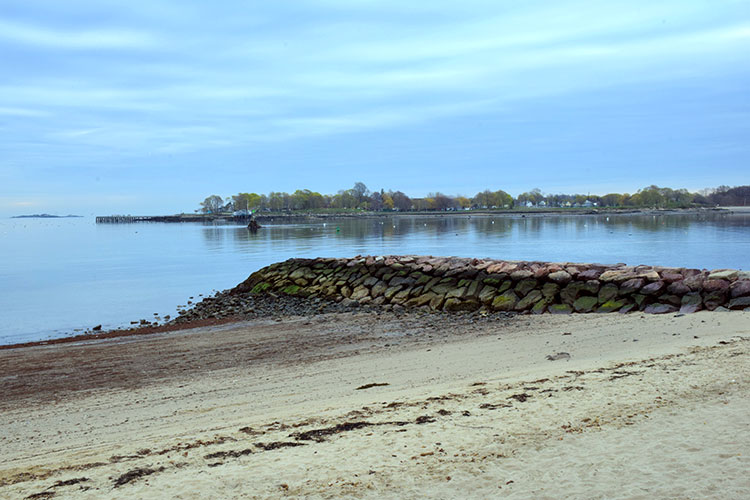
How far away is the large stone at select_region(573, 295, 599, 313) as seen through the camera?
13336 mm

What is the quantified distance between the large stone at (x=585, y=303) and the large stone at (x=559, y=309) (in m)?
0.15

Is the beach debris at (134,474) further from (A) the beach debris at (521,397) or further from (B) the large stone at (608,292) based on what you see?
(B) the large stone at (608,292)

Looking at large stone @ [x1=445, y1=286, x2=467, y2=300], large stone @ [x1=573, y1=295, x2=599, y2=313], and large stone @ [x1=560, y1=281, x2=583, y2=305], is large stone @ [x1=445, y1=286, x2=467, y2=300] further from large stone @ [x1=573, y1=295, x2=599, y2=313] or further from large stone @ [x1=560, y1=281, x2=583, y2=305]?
large stone @ [x1=573, y1=295, x2=599, y2=313]

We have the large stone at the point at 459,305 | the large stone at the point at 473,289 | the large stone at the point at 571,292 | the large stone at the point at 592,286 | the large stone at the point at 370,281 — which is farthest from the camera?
the large stone at the point at 370,281

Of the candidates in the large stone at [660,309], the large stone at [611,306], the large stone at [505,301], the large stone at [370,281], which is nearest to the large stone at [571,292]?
the large stone at [611,306]

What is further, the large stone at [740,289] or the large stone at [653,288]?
the large stone at [653,288]

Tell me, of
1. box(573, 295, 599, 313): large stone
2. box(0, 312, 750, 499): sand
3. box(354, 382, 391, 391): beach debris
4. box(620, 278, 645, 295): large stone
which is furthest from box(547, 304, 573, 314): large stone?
box(354, 382, 391, 391): beach debris

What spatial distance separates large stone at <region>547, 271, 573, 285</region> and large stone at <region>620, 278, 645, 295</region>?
4.32 feet

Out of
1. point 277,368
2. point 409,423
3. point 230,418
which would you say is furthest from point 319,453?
point 277,368

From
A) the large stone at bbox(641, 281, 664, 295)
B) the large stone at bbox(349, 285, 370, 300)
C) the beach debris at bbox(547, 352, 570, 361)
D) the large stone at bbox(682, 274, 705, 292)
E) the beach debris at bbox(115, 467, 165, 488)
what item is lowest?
the large stone at bbox(349, 285, 370, 300)

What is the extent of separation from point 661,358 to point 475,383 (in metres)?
2.61

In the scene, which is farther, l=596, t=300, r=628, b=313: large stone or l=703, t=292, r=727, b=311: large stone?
l=596, t=300, r=628, b=313: large stone

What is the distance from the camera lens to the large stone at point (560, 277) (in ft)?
46.8

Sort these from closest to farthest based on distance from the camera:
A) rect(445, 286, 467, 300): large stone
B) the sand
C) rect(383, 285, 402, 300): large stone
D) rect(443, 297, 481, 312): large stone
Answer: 1. the sand
2. rect(443, 297, 481, 312): large stone
3. rect(445, 286, 467, 300): large stone
4. rect(383, 285, 402, 300): large stone
